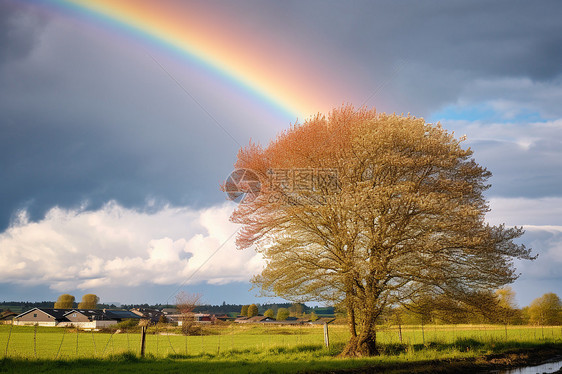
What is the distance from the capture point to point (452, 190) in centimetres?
2169

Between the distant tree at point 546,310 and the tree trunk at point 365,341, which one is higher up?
the tree trunk at point 365,341

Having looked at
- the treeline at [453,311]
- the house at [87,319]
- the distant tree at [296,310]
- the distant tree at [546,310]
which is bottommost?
the distant tree at [296,310]

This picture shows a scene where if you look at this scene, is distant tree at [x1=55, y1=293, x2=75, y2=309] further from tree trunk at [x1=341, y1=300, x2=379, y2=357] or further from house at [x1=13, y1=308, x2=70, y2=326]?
tree trunk at [x1=341, y1=300, x2=379, y2=357]

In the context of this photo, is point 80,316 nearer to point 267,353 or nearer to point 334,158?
point 267,353

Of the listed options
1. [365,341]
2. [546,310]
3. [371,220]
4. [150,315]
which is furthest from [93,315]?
[371,220]

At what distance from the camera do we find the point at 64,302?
505ft

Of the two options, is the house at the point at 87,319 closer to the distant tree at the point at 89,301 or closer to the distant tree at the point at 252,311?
the distant tree at the point at 89,301

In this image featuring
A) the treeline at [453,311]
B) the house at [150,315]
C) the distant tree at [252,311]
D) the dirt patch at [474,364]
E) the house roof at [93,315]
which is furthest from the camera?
the distant tree at [252,311]

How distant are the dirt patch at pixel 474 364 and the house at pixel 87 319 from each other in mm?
94656

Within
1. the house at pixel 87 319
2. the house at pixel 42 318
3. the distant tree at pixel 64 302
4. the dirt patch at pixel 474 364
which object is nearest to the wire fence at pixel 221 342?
the dirt patch at pixel 474 364

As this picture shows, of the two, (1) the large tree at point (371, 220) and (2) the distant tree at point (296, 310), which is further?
(2) the distant tree at point (296, 310)

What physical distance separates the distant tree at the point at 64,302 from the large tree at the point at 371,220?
6152 inches

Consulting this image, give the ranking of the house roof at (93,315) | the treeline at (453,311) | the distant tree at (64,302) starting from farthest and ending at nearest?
the distant tree at (64,302)
the house roof at (93,315)
the treeline at (453,311)

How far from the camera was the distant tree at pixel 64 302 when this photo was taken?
152625mm
